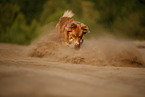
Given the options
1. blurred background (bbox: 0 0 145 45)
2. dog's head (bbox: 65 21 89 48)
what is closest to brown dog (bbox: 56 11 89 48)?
dog's head (bbox: 65 21 89 48)

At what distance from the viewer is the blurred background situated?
15.5 m

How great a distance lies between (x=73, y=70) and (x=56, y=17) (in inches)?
457

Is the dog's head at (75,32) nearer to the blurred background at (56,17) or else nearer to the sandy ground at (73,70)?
the sandy ground at (73,70)

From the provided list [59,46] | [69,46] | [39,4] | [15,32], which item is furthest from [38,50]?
[39,4]

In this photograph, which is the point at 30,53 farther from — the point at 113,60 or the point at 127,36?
the point at 127,36

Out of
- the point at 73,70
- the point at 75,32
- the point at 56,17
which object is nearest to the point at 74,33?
the point at 75,32

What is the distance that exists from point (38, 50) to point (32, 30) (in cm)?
954

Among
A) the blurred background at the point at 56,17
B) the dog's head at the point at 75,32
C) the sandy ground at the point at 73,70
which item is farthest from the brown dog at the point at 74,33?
the blurred background at the point at 56,17

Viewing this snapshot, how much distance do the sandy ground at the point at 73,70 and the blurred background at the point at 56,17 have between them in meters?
3.83

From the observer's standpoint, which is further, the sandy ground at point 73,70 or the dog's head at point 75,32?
the dog's head at point 75,32

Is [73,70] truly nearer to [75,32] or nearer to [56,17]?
[75,32]

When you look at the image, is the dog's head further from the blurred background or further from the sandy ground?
the blurred background

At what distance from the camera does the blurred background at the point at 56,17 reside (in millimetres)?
15531

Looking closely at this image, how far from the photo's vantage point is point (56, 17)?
14.9 metres
